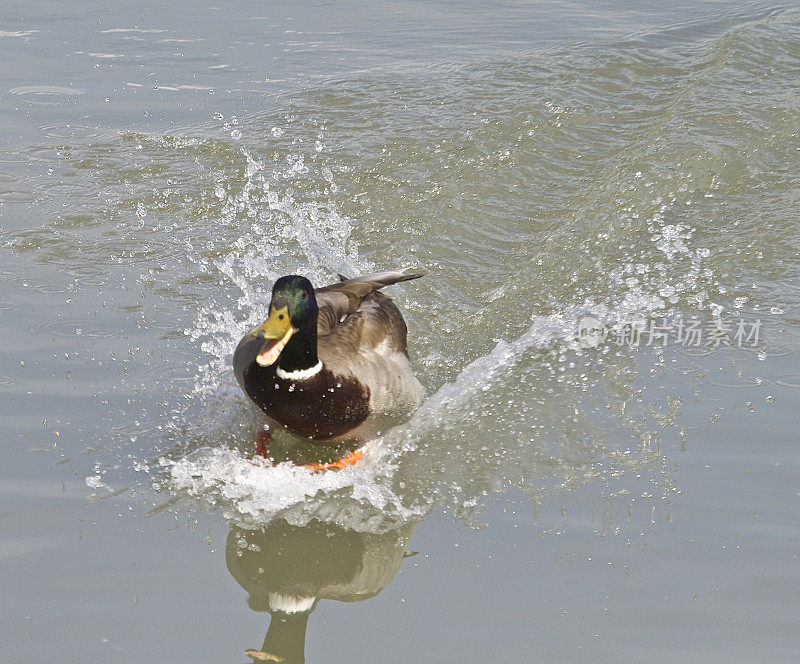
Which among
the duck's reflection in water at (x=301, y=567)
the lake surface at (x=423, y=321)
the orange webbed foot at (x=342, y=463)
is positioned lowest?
the duck's reflection in water at (x=301, y=567)

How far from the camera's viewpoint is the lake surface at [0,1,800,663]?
3.82 meters

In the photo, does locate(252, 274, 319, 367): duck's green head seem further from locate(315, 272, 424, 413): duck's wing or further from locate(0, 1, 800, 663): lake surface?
locate(0, 1, 800, 663): lake surface

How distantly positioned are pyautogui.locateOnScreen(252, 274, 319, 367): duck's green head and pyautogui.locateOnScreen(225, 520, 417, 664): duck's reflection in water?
745mm

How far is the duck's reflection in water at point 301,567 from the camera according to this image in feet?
12.6

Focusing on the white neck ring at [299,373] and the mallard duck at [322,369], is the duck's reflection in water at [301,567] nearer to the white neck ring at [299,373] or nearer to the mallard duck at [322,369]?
the mallard duck at [322,369]

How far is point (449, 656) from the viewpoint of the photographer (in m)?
3.55

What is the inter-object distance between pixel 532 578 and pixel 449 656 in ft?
1.76

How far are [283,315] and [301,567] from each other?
1067 mm

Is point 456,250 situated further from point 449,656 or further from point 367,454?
point 449,656

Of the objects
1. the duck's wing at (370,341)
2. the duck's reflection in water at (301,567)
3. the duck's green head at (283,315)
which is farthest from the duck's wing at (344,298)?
the duck's reflection in water at (301,567)

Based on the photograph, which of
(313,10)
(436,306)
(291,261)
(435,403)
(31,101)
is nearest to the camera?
(435,403)

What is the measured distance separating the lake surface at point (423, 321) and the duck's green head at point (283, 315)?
2.31 feet

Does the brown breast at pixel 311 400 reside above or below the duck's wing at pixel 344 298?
below

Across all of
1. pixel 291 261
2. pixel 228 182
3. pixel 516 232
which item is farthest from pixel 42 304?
pixel 516 232
